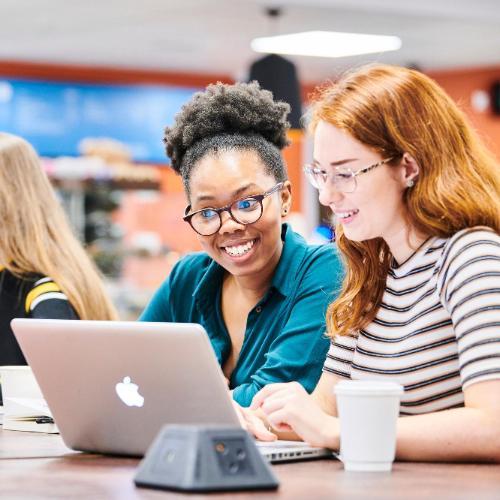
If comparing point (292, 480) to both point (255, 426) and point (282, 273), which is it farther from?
point (282, 273)

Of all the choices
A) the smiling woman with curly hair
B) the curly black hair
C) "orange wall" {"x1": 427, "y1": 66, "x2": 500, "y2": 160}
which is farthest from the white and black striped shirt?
"orange wall" {"x1": 427, "y1": 66, "x2": 500, "y2": 160}

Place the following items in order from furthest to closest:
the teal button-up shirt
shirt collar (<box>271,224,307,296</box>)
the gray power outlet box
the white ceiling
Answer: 1. the white ceiling
2. shirt collar (<box>271,224,307,296</box>)
3. the teal button-up shirt
4. the gray power outlet box

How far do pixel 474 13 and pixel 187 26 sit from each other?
2220 mm

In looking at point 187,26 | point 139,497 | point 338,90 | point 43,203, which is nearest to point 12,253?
point 43,203

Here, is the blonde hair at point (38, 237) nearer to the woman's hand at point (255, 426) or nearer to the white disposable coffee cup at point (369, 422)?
the woman's hand at point (255, 426)

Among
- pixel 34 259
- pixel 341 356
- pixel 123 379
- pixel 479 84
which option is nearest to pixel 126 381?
pixel 123 379

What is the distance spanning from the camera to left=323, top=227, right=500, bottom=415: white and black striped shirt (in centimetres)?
166

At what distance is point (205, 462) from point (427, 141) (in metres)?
0.79

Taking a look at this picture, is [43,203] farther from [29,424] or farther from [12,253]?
[29,424]

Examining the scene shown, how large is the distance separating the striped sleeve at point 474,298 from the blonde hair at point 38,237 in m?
1.52

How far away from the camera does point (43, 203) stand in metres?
3.19

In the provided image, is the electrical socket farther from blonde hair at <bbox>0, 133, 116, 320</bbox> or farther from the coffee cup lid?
blonde hair at <bbox>0, 133, 116, 320</bbox>

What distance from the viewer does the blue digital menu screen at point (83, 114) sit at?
947cm

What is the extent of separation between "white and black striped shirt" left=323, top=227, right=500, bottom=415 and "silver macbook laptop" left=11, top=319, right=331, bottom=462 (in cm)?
25
